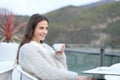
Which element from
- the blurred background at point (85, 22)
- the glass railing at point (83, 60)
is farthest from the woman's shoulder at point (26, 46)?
the blurred background at point (85, 22)

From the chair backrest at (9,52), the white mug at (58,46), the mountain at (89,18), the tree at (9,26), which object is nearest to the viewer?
the white mug at (58,46)

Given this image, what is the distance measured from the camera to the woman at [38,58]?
2789mm

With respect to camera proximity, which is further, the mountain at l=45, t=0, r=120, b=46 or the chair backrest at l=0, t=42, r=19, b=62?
the mountain at l=45, t=0, r=120, b=46

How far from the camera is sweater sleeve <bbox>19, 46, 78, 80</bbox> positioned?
279 centimetres

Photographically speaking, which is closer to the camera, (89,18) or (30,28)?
(30,28)

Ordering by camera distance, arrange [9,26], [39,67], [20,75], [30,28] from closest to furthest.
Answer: [39,67] → [20,75] → [30,28] → [9,26]

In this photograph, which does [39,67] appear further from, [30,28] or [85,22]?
[85,22]

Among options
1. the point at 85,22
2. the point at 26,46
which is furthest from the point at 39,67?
the point at 85,22

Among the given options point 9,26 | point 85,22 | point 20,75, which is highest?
point 9,26

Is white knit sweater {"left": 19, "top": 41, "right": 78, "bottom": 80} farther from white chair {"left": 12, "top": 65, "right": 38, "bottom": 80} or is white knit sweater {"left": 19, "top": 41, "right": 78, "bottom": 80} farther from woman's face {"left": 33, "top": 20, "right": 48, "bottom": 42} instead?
woman's face {"left": 33, "top": 20, "right": 48, "bottom": 42}

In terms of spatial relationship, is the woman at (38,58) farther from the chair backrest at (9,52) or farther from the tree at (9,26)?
the tree at (9,26)

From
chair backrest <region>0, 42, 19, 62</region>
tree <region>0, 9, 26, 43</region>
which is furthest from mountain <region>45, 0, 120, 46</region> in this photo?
chair backrest <region>0, 42, 19, 62</region>

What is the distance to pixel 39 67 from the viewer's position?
2.79 m

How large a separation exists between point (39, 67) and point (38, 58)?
7 cm
